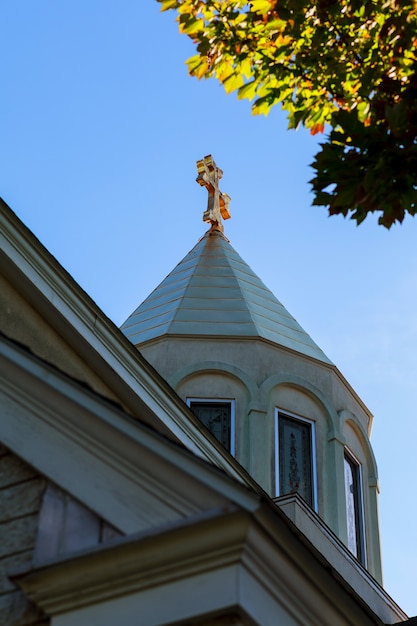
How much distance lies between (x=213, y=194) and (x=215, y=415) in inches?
300

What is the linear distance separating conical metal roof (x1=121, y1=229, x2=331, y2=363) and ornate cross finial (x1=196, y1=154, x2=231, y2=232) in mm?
1966

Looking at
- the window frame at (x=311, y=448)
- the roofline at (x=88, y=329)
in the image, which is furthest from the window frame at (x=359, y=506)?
the roofline at (x=88, y=329)

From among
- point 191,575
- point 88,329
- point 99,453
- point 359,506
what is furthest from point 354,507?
point 191,575

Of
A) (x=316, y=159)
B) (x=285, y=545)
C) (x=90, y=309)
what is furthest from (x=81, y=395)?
(x=90, y=309)

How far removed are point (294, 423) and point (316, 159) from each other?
11.8 meters

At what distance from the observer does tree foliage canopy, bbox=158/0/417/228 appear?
695 cm

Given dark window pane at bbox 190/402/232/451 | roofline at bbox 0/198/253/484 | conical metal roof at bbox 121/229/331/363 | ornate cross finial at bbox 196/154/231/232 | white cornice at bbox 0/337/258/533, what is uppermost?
ornate cross finial at bbox 196/154/231/232

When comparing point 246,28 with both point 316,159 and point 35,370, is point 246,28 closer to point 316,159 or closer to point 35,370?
point 316,159

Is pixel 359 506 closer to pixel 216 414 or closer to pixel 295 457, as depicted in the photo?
pixel 295 457

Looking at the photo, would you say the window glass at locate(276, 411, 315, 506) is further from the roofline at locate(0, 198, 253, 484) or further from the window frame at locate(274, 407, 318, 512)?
the roofline at locate(0, 198, 253, 484)

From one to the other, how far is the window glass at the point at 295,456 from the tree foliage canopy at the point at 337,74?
32.6ft

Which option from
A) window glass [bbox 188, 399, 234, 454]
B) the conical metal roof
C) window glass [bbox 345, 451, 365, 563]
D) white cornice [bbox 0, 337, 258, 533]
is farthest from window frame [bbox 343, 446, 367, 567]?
white cornice [bbox 0, 337, 258, 533]

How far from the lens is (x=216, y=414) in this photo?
59.9ft

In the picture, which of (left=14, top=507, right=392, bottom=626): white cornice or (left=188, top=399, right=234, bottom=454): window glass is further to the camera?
(left=188, top=399, right=234, bottom=454): window glass
